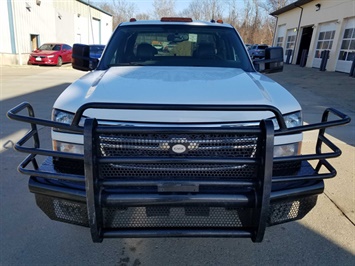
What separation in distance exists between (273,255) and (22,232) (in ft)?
7.52

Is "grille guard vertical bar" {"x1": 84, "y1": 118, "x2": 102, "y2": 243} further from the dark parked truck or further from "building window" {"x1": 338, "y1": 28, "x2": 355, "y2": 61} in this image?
"building window" {"x1": 338, "y1": 28, "x2": 355, "y2": 61}

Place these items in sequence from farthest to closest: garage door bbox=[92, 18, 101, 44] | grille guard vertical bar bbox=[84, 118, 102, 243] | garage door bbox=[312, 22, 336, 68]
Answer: garage door bbox=[92, 18, 101, 44] < garage door bbox=[312, 22, 336, 68] < grille guard vertical bar bbox=[84, 118, 102, 243]

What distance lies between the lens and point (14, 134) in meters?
5.22

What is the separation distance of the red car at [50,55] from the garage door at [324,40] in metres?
17.8

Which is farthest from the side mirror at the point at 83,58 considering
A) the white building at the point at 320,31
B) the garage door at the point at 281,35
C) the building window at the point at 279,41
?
the building window at the point at 279,41

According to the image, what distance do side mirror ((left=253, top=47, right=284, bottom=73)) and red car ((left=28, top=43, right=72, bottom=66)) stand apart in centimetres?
1825

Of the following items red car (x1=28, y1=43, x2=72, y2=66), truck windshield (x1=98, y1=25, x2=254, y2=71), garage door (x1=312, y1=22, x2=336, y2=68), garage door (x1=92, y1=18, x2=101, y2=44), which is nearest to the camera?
truck windshield (x1=98, y1=25, x2=254, y2=71)

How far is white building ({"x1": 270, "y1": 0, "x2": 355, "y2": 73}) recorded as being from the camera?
53.9ft

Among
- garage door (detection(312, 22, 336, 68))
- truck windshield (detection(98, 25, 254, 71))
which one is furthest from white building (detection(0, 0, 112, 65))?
garage door (detection(312, 22, 336, 68))

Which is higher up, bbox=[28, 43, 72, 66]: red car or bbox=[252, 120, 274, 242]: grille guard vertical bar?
bbox=[252, 120, 274, 242]: grille guard vertical bar

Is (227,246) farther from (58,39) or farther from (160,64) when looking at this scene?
(58,39)

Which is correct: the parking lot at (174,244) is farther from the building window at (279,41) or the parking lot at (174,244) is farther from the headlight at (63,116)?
the building window at (279,41)

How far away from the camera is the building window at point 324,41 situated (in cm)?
1827

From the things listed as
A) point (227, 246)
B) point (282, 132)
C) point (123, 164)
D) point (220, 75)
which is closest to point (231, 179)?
point (282, 132)
